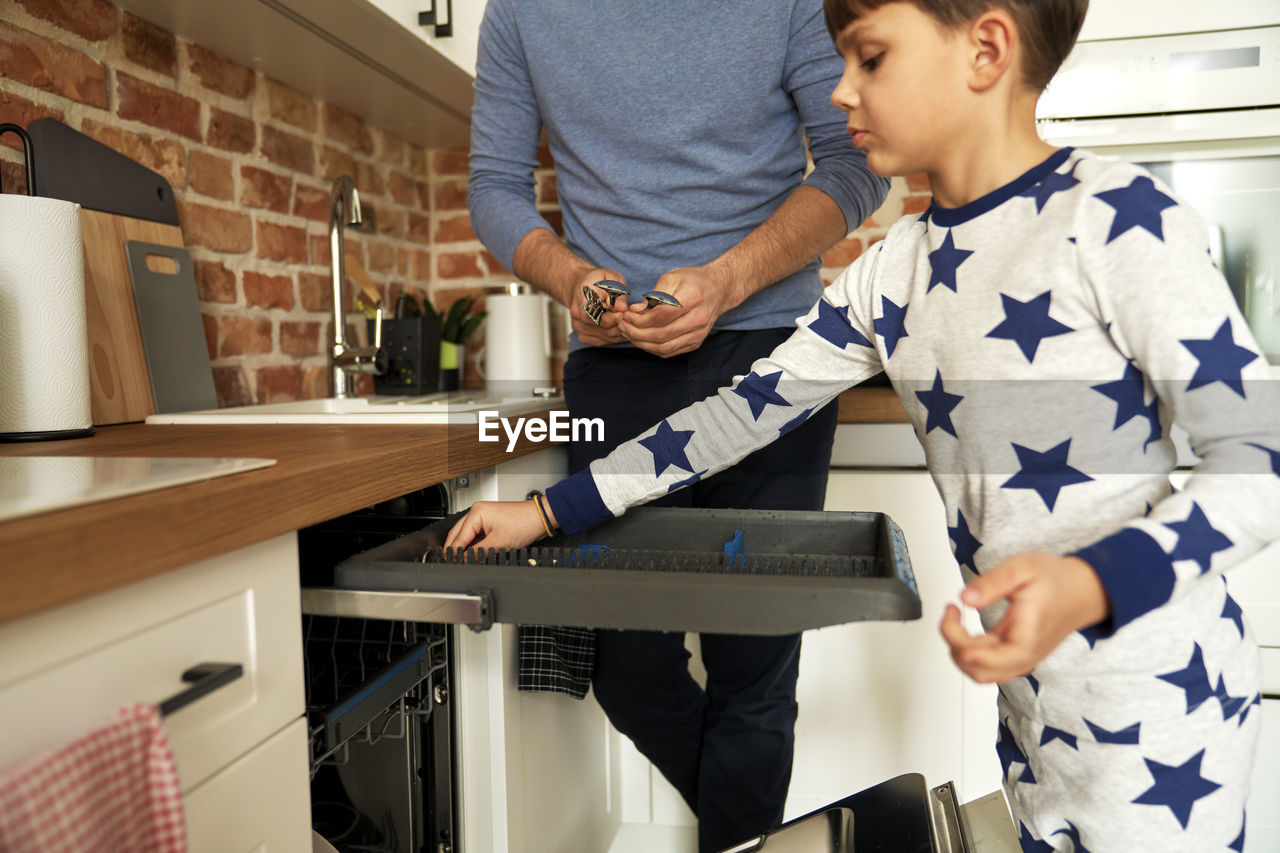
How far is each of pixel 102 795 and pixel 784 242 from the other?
2.81ft

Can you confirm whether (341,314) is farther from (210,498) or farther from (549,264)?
(210,498)

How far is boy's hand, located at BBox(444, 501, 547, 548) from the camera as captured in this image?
0.85 m

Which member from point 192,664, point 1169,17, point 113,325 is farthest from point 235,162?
point 1169,17

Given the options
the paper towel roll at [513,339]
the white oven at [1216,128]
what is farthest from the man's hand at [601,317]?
the white oven at [1216,128]

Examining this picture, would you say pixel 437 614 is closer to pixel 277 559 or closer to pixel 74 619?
pixel 277 559

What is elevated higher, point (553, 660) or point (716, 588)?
point (716, 588)

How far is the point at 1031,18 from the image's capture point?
29.1 inches

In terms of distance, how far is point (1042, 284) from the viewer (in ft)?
2.38

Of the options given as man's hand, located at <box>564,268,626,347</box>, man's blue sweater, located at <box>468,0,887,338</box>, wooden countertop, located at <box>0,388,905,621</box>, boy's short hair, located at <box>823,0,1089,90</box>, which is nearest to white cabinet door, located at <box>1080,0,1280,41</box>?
man's blue sweater, located at <box>468,0,887,338</box>

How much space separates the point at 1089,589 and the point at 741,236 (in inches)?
27.9

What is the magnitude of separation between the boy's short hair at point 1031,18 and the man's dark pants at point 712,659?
45 cm

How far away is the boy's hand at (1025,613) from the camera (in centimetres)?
51

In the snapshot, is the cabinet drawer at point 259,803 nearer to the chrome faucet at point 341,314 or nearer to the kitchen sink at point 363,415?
the kitchen sink at point 363,415

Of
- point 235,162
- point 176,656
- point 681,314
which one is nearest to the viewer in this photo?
point 176,656
